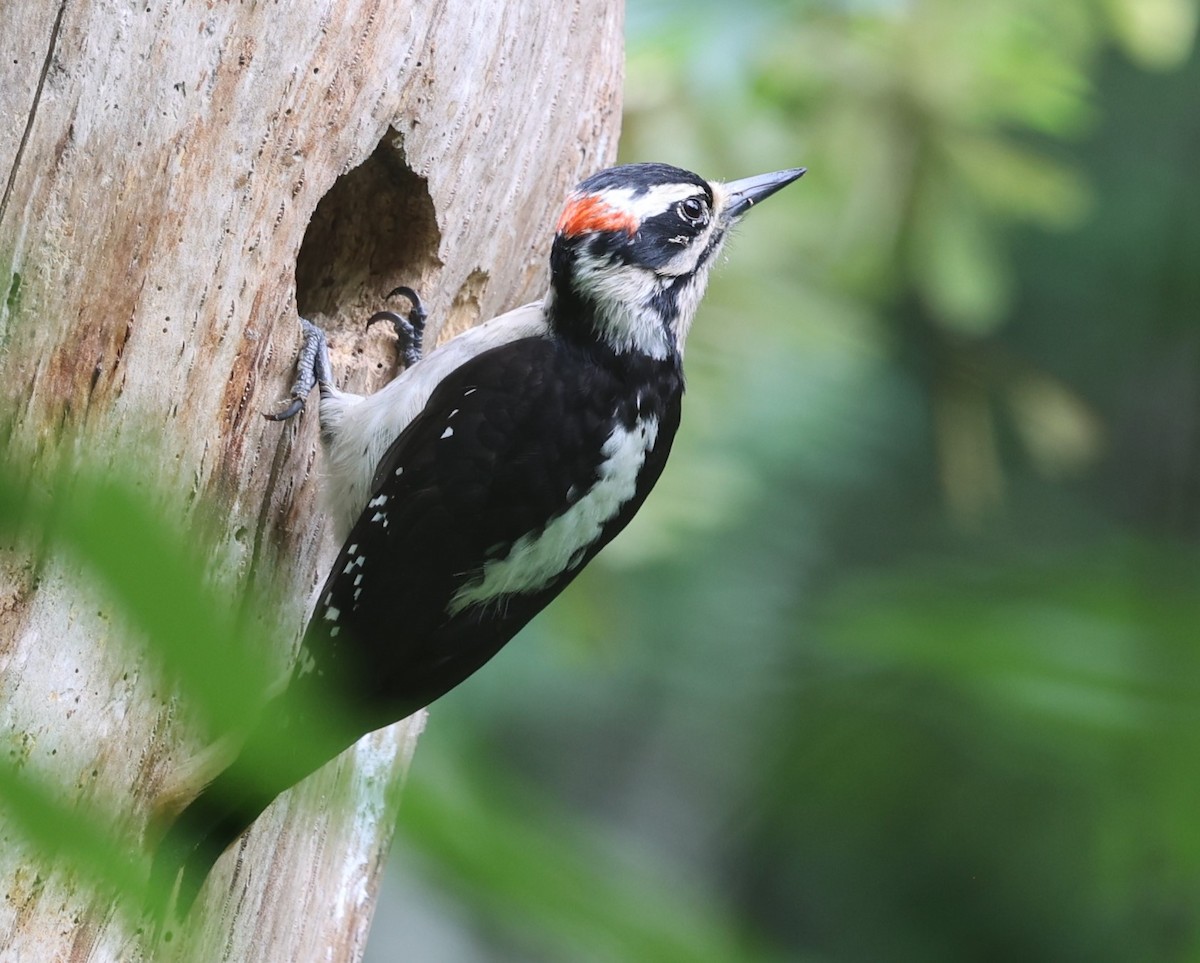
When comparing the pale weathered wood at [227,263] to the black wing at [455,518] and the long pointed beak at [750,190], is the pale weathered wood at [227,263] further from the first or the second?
the long pointed beak at [750,190]

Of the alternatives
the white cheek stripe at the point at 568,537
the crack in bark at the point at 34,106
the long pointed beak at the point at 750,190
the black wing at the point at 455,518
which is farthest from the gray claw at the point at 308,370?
the long pointed beak at the point at 750,190

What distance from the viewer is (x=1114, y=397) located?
7590 millimetres

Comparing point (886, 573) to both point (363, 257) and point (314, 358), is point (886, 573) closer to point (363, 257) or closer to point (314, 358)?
point (314, 358)

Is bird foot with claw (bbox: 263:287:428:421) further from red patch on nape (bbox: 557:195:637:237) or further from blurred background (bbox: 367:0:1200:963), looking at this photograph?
blurred background (bbox: 367:0:1200:963)

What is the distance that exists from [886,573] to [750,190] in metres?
2.02

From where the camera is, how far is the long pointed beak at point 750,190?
268 centimetres

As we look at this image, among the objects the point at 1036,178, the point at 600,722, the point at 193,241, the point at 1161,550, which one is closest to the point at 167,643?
the point at 1161,550

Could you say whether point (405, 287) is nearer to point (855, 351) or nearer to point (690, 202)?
point (690, 202)

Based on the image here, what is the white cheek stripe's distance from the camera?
212 centimetres

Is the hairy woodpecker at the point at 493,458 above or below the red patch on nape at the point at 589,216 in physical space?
below

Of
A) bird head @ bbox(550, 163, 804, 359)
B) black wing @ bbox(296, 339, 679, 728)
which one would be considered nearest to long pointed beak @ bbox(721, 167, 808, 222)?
bird head @ bbox(550, 163, 804, 359)

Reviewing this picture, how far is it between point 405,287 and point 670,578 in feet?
13.2

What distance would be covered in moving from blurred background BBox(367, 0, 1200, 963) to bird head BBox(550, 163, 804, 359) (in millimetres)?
596

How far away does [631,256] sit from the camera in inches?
95.8
